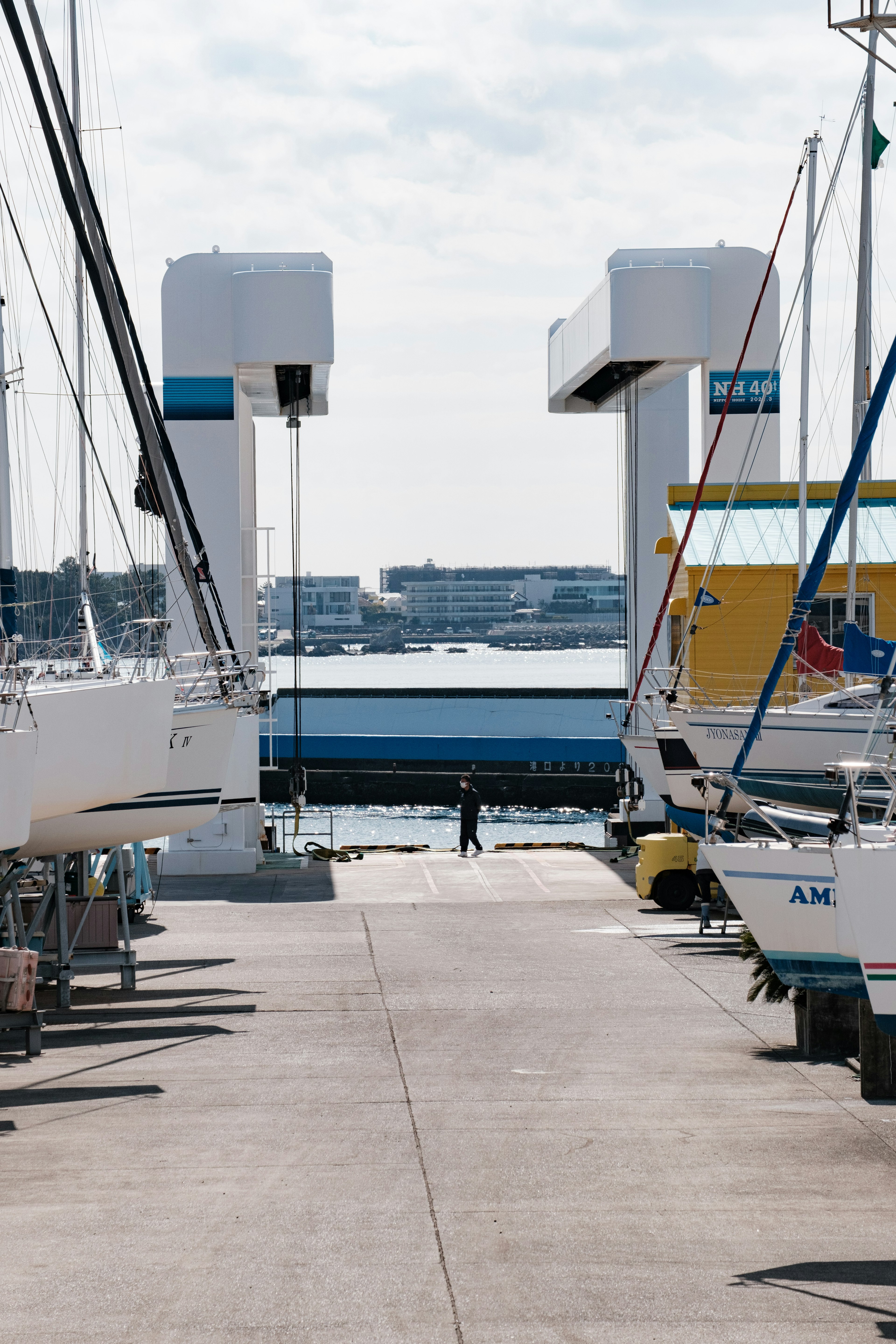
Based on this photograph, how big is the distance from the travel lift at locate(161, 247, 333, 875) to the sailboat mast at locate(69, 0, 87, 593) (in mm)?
3294

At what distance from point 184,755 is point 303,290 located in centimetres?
1123

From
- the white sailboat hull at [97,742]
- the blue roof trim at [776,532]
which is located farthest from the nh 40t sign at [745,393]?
the white sailboat hull at [97,742]

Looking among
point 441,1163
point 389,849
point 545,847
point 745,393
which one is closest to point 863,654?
point 441,1163

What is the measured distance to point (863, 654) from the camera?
14.9 meters

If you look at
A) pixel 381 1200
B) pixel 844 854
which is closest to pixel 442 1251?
pixel 381 1200

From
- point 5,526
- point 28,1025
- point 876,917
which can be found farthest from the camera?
point 5,526

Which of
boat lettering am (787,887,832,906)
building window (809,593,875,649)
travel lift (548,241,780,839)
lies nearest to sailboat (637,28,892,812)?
building window (809,593,875,649)

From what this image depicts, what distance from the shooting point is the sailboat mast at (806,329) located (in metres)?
22.2

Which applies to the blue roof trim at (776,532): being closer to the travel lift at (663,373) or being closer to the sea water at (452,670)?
the travel lift at (663,373)

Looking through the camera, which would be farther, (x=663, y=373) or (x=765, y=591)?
(x=663, y=373)

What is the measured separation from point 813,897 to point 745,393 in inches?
756

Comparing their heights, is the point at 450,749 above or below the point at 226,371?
below

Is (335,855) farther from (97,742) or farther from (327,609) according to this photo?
(327,609)

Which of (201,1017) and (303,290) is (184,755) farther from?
(303,290)
